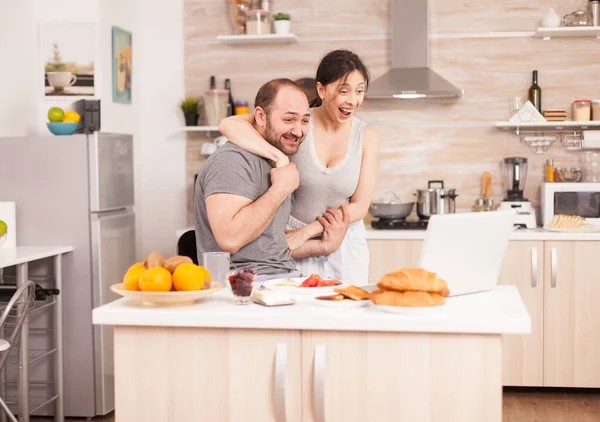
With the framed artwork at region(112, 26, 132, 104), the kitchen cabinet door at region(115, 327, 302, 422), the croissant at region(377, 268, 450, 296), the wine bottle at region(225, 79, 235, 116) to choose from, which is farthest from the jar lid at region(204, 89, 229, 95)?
the croissant at region(377, 268, 450, 296)

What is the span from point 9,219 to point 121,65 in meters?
1.39

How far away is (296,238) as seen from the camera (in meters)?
3.15

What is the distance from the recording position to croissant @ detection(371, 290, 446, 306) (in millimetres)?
2090

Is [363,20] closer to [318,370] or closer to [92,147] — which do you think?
[92,147]

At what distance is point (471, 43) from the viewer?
532 cm

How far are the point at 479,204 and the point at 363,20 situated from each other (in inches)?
53.4

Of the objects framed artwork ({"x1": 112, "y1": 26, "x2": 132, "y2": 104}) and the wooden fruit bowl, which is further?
framed artwork ({"x1": 112, "y1": 26, "x2": 132, "y2": 104})

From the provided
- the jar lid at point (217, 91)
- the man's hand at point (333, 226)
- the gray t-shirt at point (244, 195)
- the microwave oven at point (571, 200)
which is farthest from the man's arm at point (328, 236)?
the jar lid at point (217, 91)

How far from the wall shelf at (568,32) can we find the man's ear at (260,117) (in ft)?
9.26

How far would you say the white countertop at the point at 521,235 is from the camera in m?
4.68

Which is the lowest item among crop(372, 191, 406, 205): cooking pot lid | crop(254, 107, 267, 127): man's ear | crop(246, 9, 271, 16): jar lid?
crop(372, 191, 406, 205): cooking pot lid

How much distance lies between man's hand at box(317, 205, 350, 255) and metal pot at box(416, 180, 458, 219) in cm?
191

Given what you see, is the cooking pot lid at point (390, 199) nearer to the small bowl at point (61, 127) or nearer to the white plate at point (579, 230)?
the white plate at point (579, 230)

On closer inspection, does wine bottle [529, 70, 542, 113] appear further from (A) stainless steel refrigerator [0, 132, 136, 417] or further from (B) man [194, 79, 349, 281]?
(B) man [194, 79, 349, 281]
